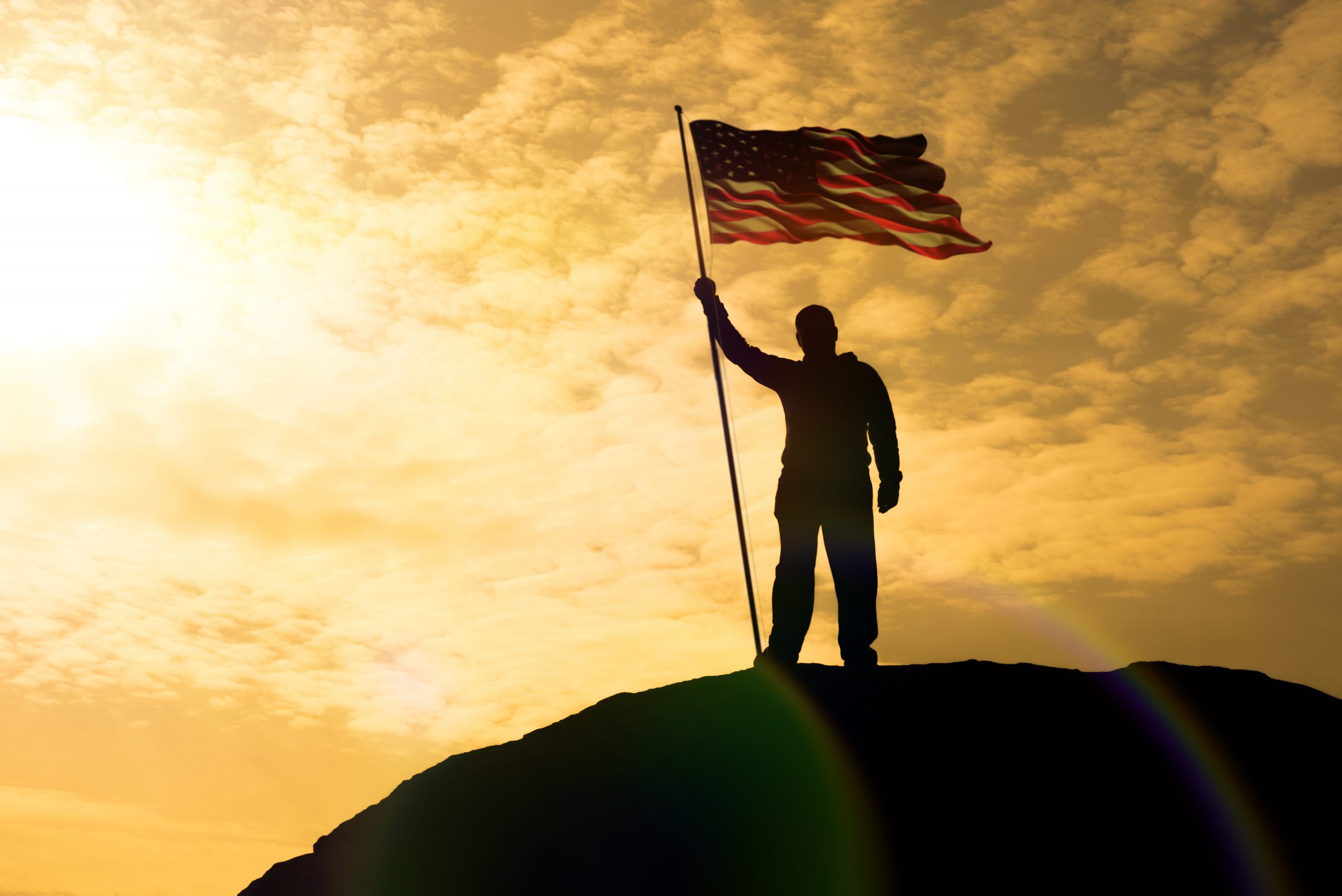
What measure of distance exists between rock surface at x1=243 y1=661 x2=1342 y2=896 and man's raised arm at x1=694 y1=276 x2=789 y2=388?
2.55m

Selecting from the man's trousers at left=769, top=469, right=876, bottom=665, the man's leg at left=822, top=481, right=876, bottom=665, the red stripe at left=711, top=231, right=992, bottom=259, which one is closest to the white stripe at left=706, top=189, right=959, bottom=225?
the red stripe at left=711, top=231, right=992, bottom=259

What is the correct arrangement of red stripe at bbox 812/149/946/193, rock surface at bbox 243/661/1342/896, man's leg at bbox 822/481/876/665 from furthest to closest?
red stripe at bbox 812/149/946/193 → man's leg at bbox 822/481/876/665 → rock surface at bbox 243/661/1342/896

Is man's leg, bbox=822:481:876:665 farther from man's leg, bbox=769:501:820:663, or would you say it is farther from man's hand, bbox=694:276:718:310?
man's hand, bbox=694:276:718:310

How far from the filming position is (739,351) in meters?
9.75

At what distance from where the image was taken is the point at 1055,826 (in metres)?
6.58

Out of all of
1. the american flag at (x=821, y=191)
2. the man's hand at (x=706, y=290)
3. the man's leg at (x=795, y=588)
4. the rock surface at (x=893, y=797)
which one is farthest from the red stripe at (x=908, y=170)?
the rock surface at (x=893, y=797)

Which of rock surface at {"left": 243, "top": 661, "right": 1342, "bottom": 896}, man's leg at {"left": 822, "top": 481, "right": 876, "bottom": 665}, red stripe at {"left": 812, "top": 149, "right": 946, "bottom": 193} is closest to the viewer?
rock surface at {"left": 243, "top": 661, "right": 1342, "bottom": 896}

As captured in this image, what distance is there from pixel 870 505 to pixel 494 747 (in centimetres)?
390

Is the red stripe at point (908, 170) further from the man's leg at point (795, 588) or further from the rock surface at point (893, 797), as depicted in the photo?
the rock surface at point (893, 797)

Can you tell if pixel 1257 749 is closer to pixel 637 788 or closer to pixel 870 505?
pixel 870 505

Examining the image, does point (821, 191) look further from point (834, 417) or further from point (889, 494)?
point (889, 494)

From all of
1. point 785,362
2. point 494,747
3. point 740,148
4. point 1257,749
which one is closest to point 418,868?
point 494,747

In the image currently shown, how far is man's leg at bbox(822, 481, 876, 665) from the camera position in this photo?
9.19m

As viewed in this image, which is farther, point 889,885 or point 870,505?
point 870,505
